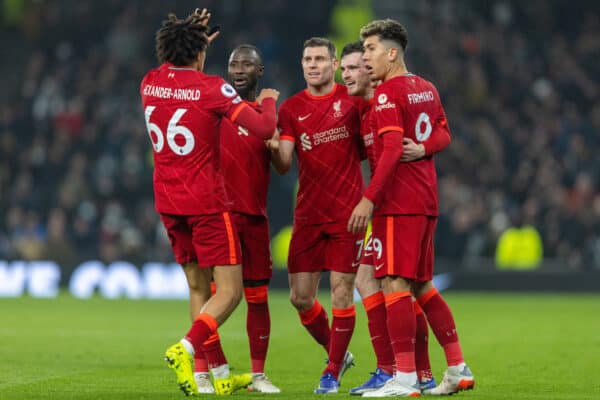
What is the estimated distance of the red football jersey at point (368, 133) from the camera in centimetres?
792

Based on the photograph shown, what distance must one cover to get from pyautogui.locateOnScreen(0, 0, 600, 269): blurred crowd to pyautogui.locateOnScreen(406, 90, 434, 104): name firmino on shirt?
38.1 feet

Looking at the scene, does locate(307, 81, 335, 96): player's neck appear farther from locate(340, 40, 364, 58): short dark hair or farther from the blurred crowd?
the blurred crowd

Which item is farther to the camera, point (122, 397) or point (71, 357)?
point (71, 357)

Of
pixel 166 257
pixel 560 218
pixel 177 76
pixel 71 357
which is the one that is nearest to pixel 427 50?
pixel 560 218

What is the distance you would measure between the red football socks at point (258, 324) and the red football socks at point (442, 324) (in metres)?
1.24

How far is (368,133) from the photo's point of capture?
26.7 ft

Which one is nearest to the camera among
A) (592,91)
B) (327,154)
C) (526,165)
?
(327,154)

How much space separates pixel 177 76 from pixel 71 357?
3619 mm

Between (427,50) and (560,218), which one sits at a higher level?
(427,50)

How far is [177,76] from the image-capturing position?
297 inches

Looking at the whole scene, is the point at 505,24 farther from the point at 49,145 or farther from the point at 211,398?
the point at 211,398

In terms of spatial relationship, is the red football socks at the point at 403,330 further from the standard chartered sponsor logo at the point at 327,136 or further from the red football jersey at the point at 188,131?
the standard chartered sponsor logo at the point at 327,136

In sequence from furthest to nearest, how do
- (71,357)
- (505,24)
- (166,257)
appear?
(505,24), (166,257), (71,357)

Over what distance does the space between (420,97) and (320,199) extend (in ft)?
4.11
